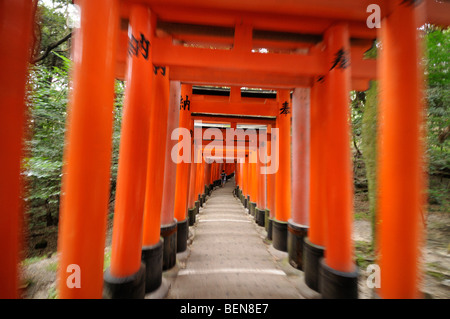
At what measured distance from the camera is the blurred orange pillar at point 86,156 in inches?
62.1

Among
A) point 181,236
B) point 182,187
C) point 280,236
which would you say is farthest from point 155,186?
point 280,236

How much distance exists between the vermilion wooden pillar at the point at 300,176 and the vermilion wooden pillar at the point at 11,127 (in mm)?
4144

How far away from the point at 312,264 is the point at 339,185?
1670 mm

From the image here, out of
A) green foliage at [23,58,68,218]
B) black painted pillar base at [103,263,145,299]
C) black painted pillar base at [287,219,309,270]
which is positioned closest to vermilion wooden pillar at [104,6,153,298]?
black painted pillar base at [103,263,145,299]

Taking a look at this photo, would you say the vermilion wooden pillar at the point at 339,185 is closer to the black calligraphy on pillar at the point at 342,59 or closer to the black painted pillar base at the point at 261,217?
the black calligraphy on pillar at the point at 342,59

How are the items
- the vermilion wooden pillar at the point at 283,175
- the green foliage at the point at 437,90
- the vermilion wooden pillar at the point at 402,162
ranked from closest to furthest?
1. the vermilion wooden pillar at the point at 402,162
2. the green foliage at the point at 437,90
3. the vermilion wooden pillar at the point at 283,175

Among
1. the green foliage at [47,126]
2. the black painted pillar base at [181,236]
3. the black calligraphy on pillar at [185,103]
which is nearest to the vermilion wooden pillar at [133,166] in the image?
the black painted pillar base at [181,236]

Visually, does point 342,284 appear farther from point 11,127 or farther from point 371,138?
point 11,127

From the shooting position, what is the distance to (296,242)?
4184mm

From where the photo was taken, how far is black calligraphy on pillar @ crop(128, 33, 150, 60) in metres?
2.37

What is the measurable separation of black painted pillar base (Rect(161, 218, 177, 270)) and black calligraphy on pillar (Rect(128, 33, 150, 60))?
2.98 metres

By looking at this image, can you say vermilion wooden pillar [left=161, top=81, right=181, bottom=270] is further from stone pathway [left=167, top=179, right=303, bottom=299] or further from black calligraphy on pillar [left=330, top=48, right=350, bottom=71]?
black calligraphy on pillar [left=330, top=48, right=350, bottom=71]

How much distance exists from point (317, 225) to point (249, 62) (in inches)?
112

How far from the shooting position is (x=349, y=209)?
2.52m
